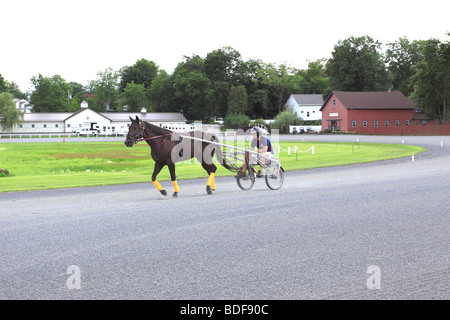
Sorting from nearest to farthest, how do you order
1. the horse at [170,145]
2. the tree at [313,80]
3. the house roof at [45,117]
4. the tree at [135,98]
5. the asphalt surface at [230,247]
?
the asphalt surface at [230,247], the horse at [170,145], the house roof at [45,117], the tree at [135,98], the tree at [313,80]

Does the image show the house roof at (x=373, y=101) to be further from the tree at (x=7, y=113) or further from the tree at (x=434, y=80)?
the tree at (x=7, y=113)

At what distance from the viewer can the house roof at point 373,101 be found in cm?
8475

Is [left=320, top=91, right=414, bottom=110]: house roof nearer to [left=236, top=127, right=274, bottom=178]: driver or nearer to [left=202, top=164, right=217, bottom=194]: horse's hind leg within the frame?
[left=236, top=127, right=274, bottom=178]: driver

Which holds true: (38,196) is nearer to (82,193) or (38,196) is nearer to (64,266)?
(82,193)

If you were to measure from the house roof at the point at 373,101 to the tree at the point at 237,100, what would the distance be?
1985 cm

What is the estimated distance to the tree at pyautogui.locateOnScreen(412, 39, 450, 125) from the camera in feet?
260

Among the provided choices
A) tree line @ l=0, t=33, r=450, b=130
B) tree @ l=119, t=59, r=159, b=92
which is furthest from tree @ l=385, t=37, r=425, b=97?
tree @ l=119, t=59, r=159, b=92

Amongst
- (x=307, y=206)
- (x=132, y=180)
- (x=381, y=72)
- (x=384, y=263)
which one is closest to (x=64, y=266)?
(x=384, y=263)

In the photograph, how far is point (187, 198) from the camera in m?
13.7

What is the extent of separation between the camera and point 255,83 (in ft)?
351

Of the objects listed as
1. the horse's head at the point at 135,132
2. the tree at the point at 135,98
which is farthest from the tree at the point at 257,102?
the horse's head at the point at 135,132

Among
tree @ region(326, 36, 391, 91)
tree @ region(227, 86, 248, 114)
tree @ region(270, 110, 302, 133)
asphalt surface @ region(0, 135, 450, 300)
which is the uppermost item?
tree @ region(326, 36, 391, 91)

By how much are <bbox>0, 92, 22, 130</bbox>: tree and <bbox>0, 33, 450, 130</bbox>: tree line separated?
0.62m

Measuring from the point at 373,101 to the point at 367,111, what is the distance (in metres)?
2.96
